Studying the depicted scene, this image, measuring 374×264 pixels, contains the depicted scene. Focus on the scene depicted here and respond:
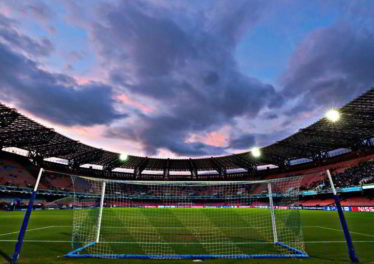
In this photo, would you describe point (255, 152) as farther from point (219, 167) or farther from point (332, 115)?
point (332, 115)

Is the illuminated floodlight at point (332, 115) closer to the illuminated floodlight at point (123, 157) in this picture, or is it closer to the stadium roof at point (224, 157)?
the stadium roof at point (224, 157)

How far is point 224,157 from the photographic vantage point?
68.7 metres

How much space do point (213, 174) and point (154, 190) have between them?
3283cm

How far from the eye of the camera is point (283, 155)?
198 feet

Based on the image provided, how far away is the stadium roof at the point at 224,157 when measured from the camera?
34656 millimetres

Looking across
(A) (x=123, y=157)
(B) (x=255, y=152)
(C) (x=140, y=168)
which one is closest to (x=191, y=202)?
(B) (x=255, y=152)

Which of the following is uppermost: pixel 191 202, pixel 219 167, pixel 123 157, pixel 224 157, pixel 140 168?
pixel 224 157

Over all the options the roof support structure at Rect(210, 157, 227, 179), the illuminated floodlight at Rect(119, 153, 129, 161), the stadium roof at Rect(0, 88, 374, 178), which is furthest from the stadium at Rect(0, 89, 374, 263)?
the illuminated floodlight at Rect(119, 153, 129, 161)

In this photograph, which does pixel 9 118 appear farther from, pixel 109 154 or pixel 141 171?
pixel 141 171

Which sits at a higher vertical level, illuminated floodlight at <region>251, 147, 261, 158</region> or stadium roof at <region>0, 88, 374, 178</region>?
illuminated floodlight at <region>251, 147, 261, 158</region>

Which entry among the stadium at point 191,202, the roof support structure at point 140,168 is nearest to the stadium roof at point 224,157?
the roof support structure at point 140,168

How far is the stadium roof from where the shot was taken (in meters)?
34.7

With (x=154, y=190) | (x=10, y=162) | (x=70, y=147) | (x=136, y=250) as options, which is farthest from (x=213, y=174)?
(x=136, y=250)

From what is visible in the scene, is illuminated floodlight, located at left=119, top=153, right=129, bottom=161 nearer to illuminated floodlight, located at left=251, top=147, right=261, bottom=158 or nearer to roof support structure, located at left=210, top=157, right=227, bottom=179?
roof support structure, located at left=210, top=157, right=227, bottom=179
